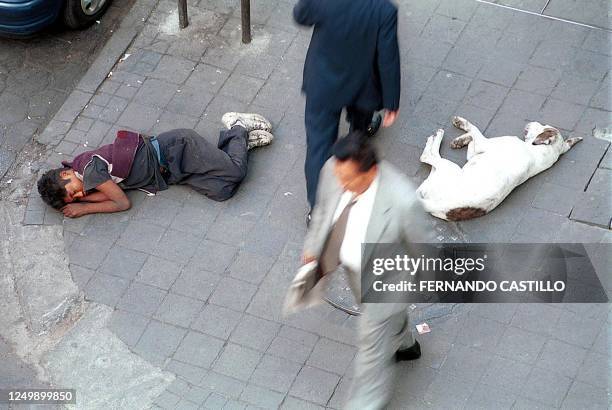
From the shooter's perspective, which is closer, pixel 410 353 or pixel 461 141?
pixel 410 353

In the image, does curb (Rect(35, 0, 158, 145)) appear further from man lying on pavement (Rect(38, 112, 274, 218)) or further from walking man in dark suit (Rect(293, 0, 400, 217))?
walking man in dark suit (Rect(293, 0, 400, 217))

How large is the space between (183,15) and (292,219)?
6.95 feet

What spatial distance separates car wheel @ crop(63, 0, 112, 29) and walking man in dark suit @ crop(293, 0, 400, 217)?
2.63 m

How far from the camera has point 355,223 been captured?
16.6 ft

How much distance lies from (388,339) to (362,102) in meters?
1.60

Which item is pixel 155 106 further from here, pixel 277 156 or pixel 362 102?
pixel 362 102

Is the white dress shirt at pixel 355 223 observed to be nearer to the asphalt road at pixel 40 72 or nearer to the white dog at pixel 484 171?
the white dog at pixel 484 171

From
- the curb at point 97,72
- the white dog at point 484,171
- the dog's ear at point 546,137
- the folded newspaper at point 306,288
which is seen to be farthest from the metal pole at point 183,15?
the folded newspaper at point 306,288

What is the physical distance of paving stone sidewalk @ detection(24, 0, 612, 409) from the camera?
6.01 m

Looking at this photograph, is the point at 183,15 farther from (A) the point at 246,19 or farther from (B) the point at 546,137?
(B) the point at 546,137

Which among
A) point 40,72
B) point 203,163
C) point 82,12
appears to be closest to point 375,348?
point 203,163

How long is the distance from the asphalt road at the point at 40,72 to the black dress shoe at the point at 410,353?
322cm

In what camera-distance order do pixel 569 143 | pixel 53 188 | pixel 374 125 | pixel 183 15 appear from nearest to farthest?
1. pixel 53 188
2. pixel 569 143
3. pixel 374 125
4. pixel 183 15

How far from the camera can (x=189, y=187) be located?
7.01 meters
